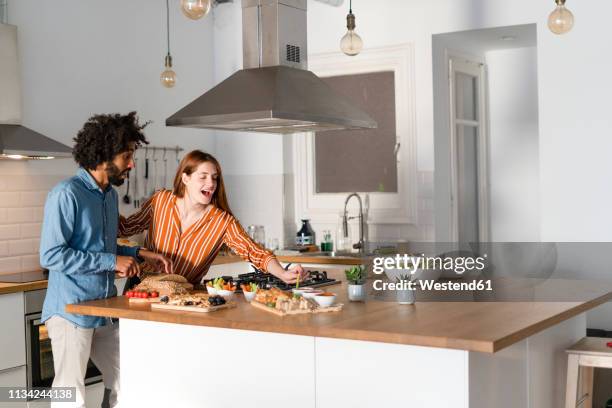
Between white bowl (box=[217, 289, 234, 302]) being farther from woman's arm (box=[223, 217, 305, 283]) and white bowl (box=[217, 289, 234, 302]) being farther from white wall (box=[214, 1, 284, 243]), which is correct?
white wall (box=[214, 1, 284, 243])

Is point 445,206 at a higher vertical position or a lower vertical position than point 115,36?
lower

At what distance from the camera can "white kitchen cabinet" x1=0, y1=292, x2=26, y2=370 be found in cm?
Answer: 442

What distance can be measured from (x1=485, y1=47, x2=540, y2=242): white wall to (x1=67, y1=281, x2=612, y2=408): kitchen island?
3.05m

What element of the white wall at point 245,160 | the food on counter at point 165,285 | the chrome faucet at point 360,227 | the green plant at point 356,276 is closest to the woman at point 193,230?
the food on counter at point 165,285

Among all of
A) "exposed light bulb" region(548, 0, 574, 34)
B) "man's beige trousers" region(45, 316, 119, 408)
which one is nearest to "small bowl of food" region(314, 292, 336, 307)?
"man's beige trousers" region(45, 316, 119, 408)

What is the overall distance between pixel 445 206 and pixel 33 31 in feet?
10.3

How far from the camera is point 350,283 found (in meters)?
3.64

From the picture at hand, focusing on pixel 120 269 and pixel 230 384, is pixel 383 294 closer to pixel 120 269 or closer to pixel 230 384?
pixel 230 384

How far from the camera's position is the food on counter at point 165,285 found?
3684 millimetres

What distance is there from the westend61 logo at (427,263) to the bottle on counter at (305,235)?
1414 millimetres

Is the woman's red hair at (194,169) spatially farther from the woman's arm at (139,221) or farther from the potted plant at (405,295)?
the potted plant at (405,295)

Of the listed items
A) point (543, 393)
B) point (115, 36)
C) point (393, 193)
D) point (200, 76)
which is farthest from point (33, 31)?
point (543, 393)

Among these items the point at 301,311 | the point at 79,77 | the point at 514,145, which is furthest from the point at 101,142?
the point at 514,145

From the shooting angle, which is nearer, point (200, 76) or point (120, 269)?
point (120, 269)
